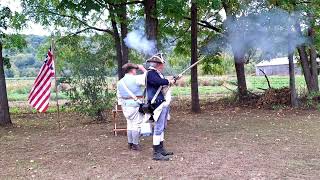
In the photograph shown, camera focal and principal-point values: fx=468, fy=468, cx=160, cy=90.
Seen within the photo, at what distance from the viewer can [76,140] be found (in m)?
10.5

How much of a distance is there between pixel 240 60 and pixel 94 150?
38.8 ft

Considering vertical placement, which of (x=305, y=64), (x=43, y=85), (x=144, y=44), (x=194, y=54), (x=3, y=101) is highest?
(x=144, y=44)

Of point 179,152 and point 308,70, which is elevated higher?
point 308,70

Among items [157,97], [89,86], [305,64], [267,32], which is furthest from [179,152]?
[305,64]

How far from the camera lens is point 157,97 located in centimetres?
831

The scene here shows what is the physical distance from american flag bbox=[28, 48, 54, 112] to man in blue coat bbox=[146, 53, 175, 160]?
158 inches

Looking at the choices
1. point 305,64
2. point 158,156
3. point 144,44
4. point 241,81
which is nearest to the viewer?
point 158,156

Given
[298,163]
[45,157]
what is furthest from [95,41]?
[298,163]

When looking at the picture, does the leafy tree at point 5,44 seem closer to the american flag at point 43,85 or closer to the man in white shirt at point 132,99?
the american flag at point 43,85

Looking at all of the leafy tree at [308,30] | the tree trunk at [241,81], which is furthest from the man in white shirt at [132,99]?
the tree trunk at [241,81]

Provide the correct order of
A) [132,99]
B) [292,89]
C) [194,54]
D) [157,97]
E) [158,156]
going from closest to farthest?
[158,156] < [157,97] < [132,99] < [194,54] < [292,89]

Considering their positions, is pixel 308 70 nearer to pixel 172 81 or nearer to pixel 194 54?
pixel 194 54

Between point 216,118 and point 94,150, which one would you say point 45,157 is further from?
point 216,118

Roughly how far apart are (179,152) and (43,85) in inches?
177
